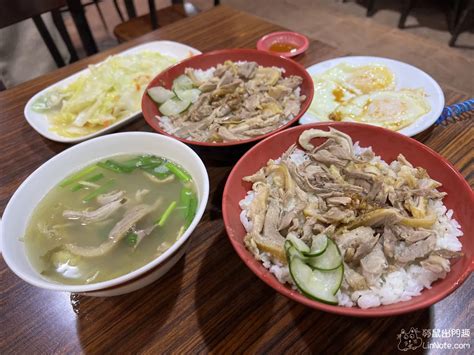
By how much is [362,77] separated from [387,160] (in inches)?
37.2

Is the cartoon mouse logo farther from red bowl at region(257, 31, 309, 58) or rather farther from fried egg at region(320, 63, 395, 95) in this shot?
red bowl at region(257, 31, 309, 58)

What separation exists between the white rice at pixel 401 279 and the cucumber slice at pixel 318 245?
0.09 m

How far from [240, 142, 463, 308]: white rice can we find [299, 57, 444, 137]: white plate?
2.05 feet

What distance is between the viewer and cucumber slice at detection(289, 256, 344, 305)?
35.8 inches

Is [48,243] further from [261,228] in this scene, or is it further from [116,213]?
[261,228]

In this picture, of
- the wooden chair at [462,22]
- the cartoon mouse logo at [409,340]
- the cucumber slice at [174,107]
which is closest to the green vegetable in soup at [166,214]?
the cucumber slice at [174,107]

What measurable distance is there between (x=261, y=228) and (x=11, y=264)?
0.71 m

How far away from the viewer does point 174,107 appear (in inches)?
71.6

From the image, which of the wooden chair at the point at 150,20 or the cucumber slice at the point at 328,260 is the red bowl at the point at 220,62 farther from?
the wooden chair at the point at 150,20

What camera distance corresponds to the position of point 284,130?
138 centimetres

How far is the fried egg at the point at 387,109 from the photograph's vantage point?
1.75 meters

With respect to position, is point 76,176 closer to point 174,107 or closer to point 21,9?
point 174,107

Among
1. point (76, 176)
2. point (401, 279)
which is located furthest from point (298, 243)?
point (76, 176)

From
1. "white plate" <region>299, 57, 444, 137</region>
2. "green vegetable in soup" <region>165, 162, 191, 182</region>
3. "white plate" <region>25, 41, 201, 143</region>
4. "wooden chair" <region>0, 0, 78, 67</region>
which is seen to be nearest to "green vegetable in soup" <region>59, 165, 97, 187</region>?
"green vegetable in soup" <region>165, 162, 191, 182</region>
